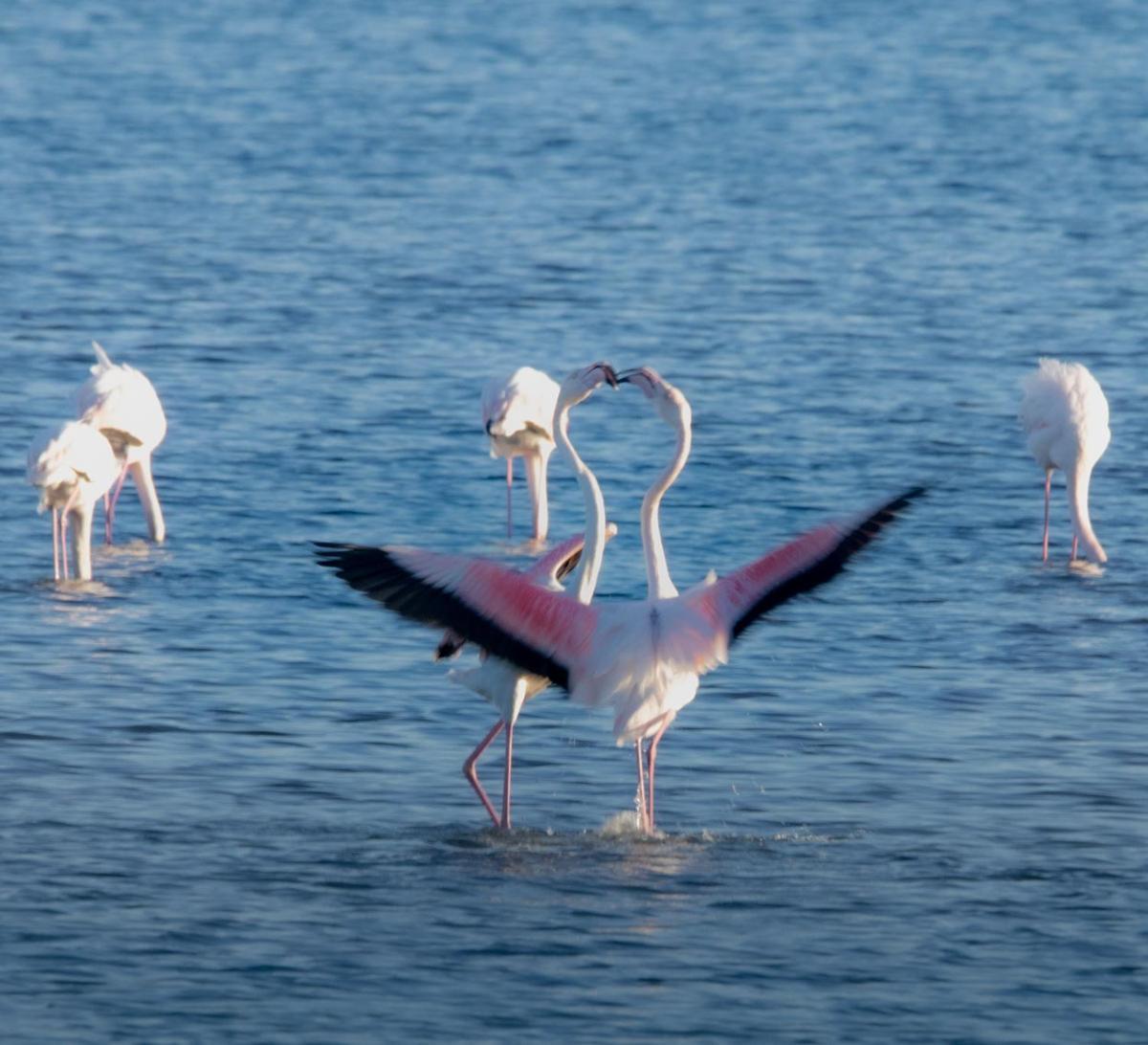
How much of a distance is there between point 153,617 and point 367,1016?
4689mm

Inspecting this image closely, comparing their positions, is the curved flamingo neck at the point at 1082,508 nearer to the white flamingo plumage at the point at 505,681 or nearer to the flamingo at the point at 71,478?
the white flamingo plumage at the point at 505,681

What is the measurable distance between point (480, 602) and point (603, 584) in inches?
151

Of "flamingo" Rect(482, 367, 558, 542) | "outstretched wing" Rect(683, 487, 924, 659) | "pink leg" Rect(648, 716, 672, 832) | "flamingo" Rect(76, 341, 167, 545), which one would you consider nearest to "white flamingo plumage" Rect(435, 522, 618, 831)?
"pink leg" Rect(648, 716, 672, 832)

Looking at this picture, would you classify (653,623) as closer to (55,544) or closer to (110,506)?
(55,544)

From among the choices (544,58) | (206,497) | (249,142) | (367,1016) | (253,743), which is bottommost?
(367,1016)

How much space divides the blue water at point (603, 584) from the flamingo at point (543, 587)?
188 mm

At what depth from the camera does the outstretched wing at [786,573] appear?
26.6 ft

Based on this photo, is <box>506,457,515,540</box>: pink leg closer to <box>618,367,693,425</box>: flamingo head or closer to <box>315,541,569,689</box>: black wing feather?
<box>618,367,693,425</box>: flamingo head

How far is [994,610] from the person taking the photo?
11.4 m

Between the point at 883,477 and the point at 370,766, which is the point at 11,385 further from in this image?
the point at 370,766

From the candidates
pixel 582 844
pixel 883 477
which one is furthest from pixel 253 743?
pixel 883 477

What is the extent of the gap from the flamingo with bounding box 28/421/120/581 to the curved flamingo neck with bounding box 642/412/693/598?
13.0ft

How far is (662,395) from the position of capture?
8703 mm

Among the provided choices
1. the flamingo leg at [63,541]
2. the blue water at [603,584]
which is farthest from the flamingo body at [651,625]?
the flamingo leg at [63,541]
